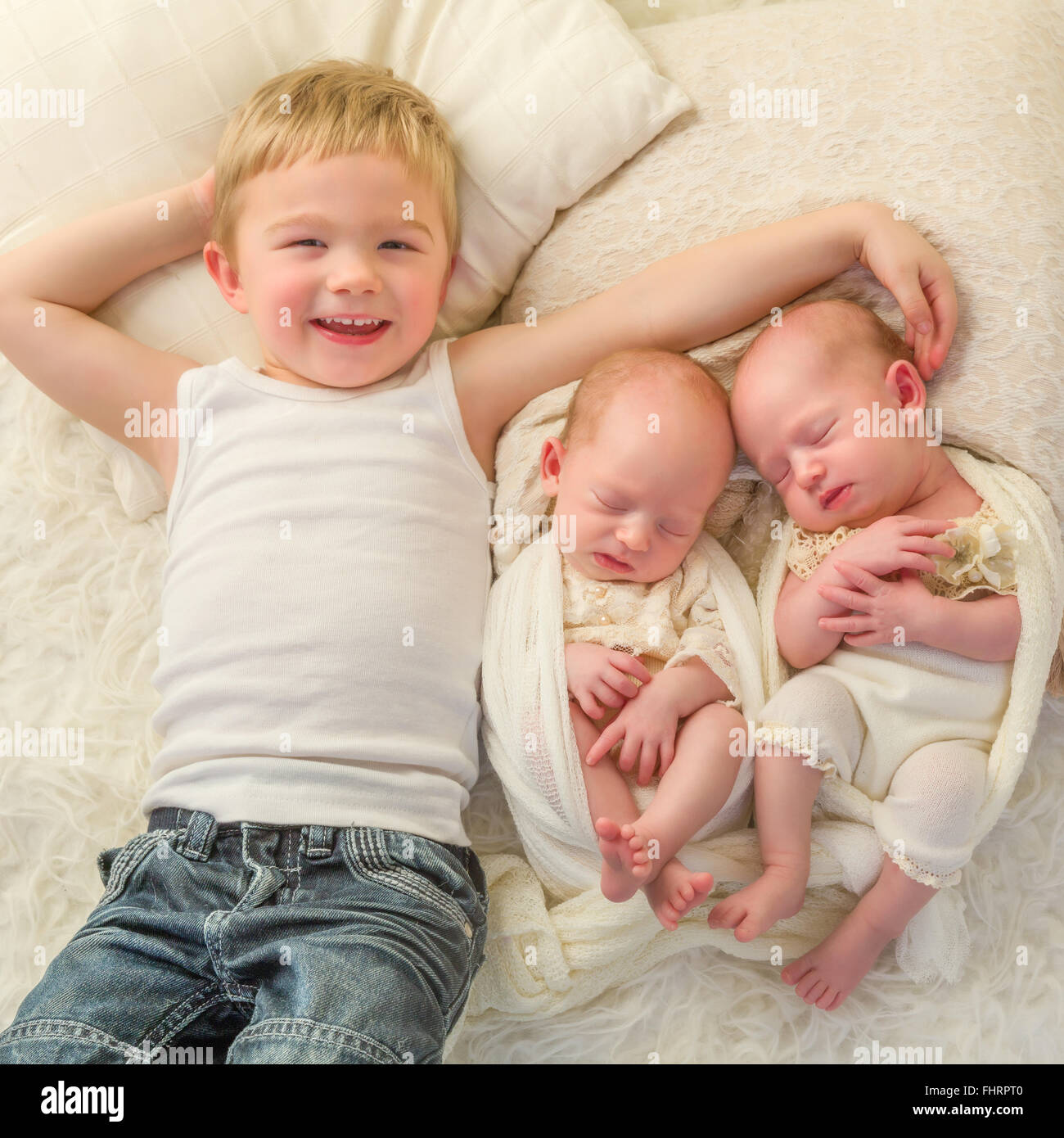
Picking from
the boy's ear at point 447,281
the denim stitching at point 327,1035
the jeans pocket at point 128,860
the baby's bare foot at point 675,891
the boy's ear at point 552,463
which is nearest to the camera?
the denim stitching at point 327,1035

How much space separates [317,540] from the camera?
1.51 meters

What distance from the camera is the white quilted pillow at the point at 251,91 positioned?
61.7 inches

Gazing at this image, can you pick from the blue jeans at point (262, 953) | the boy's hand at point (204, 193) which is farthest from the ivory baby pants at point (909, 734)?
the boy's hand at point (204, 193)

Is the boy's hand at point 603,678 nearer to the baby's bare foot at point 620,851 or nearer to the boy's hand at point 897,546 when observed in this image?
the baby's bare foot at point 620,851

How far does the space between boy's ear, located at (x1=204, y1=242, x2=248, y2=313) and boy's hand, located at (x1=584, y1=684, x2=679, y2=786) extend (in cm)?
85

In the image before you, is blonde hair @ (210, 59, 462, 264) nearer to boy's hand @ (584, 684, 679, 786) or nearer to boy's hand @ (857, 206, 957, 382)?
boy's hand @ (857, 206, 957, 382)

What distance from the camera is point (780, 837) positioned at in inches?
56.3

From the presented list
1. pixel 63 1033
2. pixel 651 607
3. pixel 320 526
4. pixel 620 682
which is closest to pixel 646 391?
pixel 651 607

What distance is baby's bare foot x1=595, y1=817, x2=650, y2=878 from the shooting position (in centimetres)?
129

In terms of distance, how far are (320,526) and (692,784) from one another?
0.65 m

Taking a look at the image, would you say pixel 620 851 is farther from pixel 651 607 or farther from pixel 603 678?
pixel 651 607

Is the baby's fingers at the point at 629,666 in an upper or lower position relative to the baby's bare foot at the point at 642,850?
upper

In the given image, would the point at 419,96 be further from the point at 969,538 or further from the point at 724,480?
the point at 969,538

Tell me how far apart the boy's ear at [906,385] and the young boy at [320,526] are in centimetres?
4
